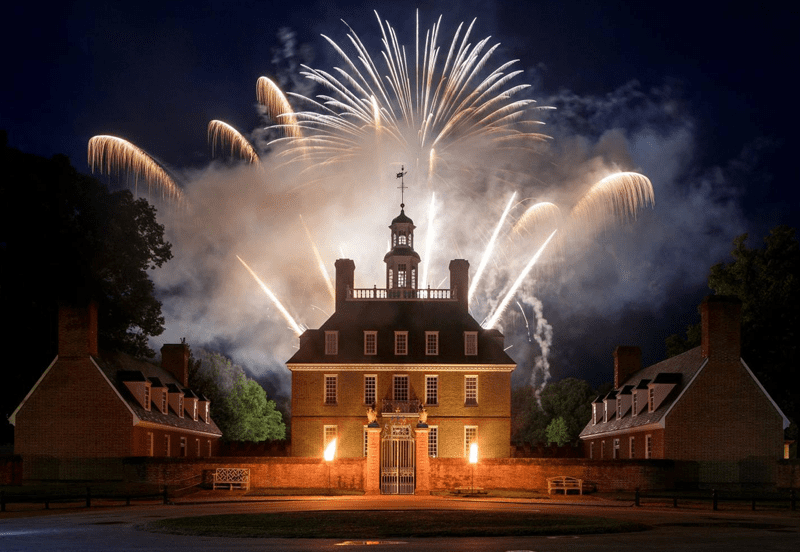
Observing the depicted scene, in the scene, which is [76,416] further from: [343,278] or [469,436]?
[469,436]

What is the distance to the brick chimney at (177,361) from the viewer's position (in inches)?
2670

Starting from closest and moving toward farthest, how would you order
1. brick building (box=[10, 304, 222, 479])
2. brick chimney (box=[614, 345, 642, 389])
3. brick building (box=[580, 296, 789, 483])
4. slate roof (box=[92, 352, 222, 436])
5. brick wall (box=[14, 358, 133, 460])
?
brick building (box=[10, 304, 222, 479]) < brick wall (box=[14, 358, 133, 460]) < brick building (box=[580, 296, 789, 483]) < slate roof (box=[92, 352, 222, 436]) < brick chimney (box=[614, 345, 642, 389])

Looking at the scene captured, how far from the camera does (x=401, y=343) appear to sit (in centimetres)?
6009

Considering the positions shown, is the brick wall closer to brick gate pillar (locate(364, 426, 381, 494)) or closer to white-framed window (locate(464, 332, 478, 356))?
brick gate pillar (locate(364, 426, 381, 494))

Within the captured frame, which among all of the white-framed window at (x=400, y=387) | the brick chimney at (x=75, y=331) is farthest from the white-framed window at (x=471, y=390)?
the brick chimney at (x=75, y=331)

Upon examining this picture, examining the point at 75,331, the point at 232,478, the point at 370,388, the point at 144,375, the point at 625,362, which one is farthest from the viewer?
the point at 625,362

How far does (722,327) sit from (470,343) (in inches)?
593

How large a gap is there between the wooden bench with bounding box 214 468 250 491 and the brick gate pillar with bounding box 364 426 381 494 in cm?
533

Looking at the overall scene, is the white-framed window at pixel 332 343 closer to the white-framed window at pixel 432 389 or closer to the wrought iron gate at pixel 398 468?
the white-framed window at pixel 432 389

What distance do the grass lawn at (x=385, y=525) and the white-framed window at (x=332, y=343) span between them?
28215 mm

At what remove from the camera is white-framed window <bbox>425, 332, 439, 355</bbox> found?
5991 centimetres

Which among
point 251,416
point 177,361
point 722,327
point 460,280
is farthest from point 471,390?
point 251,416

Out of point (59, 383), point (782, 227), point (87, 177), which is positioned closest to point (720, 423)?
point (782, 227)

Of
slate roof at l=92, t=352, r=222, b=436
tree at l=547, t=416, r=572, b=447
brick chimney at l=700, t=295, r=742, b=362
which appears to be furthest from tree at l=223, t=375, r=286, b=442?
brick chimney at l=700, t=295, r=742, b=362
